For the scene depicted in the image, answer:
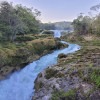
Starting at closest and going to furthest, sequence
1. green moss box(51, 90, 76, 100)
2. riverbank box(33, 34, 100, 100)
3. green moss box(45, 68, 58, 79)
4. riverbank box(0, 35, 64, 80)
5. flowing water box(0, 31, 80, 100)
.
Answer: riverbank box(33, 34, 100, 100), green moss box(51, 90, 76, 100), green moss box(45, 68, 58, 79), flowing water box(0, 31, 80, 100), riverbank box(0, 35, 64, 80)

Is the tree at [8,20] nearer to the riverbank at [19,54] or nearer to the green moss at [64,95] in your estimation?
the riverbank at [19,54]

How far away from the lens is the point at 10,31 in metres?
23.9

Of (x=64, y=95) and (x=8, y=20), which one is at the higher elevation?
(x=8, y=20)

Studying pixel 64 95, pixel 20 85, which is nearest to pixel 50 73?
pixel 64 95

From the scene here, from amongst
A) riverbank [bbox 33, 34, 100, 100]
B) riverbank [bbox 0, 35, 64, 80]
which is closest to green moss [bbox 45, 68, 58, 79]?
riverbank [bbox 33, 34, 100, 100]

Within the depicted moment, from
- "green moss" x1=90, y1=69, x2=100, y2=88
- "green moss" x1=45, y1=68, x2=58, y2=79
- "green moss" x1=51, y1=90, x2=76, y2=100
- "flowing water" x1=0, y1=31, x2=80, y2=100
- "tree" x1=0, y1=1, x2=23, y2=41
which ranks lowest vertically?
"flowing water" x1=0, y1=31, x2=80, y2=100

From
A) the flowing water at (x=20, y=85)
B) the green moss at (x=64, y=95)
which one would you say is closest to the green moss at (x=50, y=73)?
the flowing water at (x=20, y=85)

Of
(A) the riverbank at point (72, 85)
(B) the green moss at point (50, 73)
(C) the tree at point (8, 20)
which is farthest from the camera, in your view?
(C) the tree at point (8, 20)

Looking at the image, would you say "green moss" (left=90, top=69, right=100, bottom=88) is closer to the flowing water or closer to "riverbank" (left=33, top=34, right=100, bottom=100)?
"riverbank" (left=33, top=34, right=100, bottom=100)

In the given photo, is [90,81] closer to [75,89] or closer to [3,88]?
[75,89]

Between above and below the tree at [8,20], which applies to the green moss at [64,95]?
below

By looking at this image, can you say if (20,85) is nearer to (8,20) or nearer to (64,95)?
(64,95)

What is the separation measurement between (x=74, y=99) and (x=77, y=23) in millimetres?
39916

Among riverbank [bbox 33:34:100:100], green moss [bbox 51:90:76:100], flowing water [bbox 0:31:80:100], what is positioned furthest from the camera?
flowing water [bbox 0:31:80:100]
